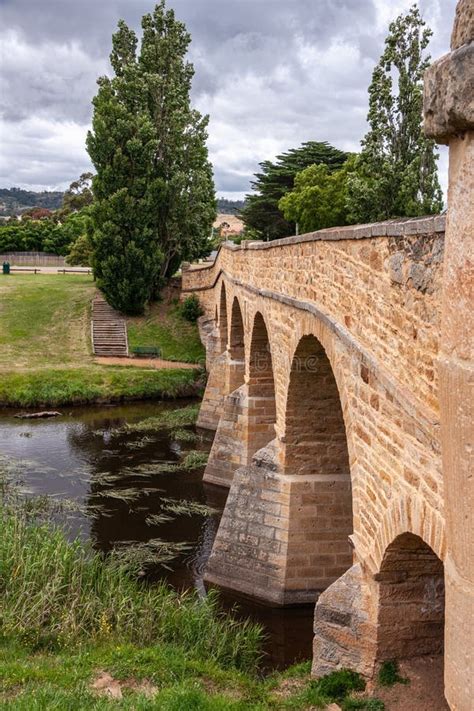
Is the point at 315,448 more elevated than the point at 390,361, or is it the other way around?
the point at 390,361

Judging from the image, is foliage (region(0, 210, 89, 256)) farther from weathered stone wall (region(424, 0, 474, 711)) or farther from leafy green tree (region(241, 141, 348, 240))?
weathered stone wall (region(424, 0, 474, 711))

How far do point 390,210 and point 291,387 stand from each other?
12883 mm

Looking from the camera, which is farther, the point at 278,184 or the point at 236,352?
the point at 278,184

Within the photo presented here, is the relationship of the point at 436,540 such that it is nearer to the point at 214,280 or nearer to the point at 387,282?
the point at 387,282

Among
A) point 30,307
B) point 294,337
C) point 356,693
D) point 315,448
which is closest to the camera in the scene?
point 356,693

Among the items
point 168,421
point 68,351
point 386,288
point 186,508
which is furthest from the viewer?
point 68,351

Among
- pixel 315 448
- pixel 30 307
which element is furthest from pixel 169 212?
pixel 315 448

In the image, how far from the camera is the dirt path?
31.3 m

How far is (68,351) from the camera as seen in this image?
33.2m

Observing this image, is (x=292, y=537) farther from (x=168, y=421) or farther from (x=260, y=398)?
(x=168, y=421)

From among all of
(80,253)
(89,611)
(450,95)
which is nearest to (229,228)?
(80,253)

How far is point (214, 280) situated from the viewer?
3128 cm

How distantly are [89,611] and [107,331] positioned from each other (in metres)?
26.6

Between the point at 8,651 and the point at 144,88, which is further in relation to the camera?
the point at 144,88
